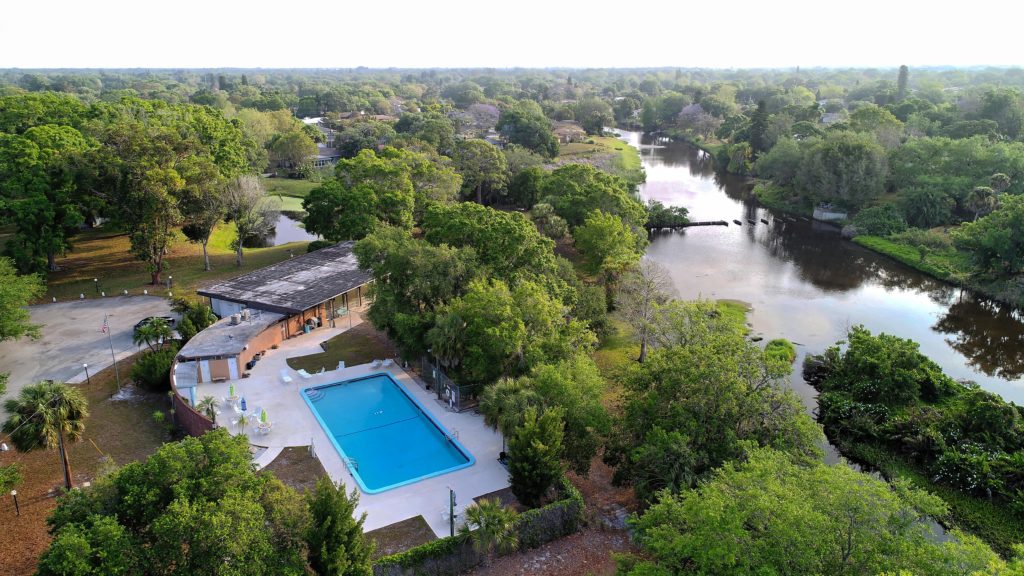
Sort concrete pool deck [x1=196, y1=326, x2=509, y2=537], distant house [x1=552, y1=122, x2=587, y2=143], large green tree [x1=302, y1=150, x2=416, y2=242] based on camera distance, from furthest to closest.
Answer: distant house [x1=552, y1=122, x2=587, y2=143]
large green tree [x1=302, y1=150, x2=416, y2=242]
concrete pool deck [x1=196, y1=326, x2=509, y2=537]

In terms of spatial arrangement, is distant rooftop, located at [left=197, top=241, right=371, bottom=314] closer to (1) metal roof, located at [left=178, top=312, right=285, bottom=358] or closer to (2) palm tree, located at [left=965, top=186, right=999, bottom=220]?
(1) metal roof, located at [left=178, top=312, right=285, bottom=358]

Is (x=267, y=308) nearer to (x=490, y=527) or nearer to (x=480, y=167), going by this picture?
(x=490, y=527)

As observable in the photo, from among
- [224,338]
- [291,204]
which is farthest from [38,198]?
[291,204]

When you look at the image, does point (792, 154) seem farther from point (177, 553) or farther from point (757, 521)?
point (177, 553)

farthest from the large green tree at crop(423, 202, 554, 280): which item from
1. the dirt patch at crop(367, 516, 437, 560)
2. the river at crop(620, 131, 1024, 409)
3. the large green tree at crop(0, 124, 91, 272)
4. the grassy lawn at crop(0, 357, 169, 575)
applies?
A: the large green tree at crop(0, 124, 91, 272)

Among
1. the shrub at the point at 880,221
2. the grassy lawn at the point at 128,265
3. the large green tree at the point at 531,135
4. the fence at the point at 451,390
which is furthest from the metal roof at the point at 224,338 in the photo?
the large green tree at the point at 531,135
